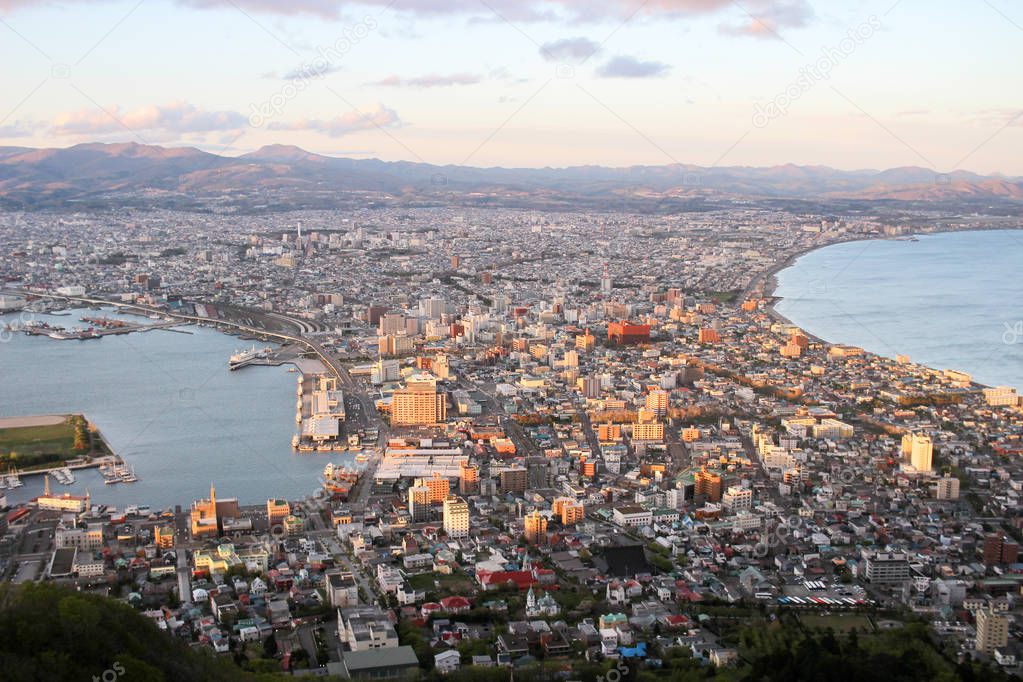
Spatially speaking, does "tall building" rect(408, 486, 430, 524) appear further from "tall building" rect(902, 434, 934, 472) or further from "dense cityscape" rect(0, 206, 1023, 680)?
"tall building" rect(902, 434, 934, 472)

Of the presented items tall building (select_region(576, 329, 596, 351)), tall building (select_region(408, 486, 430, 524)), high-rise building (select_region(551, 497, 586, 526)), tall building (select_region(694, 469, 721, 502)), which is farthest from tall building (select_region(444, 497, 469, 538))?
tall building (select_region(576, 329, 596, 351))

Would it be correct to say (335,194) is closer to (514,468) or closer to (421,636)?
(514,468)

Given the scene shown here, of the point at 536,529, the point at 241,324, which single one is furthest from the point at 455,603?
the point at 241,324

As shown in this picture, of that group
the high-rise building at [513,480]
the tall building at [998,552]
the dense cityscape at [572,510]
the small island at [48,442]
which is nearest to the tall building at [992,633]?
the dense cityscape at [572,510]

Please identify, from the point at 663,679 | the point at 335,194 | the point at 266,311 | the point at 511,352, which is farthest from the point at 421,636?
the point at 335,194

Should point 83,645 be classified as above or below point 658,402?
above

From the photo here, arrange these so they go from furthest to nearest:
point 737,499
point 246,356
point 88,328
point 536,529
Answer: point 88,328, point 246,356, point 737,499, point 536,529

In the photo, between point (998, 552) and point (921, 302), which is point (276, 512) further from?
point (921, 302)

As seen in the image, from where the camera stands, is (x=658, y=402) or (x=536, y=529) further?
(x=658, y=402)
